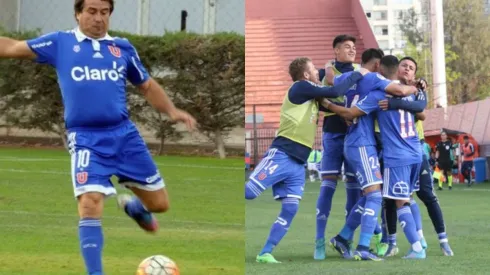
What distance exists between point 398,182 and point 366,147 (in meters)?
0.44

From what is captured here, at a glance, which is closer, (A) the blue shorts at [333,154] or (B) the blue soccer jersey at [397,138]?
(B) the blue soccer jersey at [397,138]

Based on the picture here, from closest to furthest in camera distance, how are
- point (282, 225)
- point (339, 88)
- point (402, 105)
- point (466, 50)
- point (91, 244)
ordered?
point (91, 244)
point (339, 88)
point (282, 225)
point (402, 105)
point (466, 50)

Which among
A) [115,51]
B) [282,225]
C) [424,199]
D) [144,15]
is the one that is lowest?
[282,225]

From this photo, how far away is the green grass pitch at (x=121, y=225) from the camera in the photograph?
707 cm

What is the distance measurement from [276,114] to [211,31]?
11.7 m

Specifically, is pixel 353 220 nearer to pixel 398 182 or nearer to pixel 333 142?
pixel 398 182

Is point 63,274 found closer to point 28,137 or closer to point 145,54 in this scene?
point 145,54

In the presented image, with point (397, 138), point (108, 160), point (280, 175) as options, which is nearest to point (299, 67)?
point (280, 175)

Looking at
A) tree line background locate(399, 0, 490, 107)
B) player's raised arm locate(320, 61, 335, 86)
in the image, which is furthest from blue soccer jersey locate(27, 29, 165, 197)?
tree line background locate(399, 0, 490, 107)

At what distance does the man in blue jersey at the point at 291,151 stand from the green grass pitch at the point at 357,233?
0.33m

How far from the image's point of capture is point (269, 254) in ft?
23.5

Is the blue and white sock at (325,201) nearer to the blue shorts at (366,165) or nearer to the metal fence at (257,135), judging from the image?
the blue shorts at (366,165)

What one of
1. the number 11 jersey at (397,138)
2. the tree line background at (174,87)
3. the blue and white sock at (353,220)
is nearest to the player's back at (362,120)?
the number 11 jersey at (397,138)

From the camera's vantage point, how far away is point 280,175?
715cm
